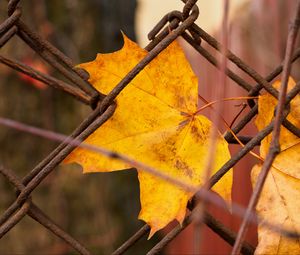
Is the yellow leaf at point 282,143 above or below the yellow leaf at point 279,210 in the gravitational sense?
above

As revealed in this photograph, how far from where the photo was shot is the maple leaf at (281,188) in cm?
75

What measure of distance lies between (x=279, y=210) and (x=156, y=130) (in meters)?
0.20

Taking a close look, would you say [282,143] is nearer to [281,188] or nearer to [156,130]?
[281,188]

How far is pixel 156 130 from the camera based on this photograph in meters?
0.81

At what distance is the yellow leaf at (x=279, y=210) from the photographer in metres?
0.75

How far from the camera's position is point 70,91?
95 centimetres

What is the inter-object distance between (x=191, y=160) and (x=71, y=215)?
2.05m

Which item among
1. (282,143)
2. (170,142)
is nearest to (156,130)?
(170,142)

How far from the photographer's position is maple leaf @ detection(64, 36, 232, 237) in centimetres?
78

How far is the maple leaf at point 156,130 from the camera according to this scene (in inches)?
30.7

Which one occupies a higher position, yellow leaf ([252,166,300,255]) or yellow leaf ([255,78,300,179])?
yellow leaf ([255,78,300,179])

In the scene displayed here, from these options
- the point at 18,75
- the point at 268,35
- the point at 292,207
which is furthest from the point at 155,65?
the point at 268,35

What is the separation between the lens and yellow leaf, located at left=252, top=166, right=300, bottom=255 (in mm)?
753

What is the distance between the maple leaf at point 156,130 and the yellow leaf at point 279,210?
0.18 feet
